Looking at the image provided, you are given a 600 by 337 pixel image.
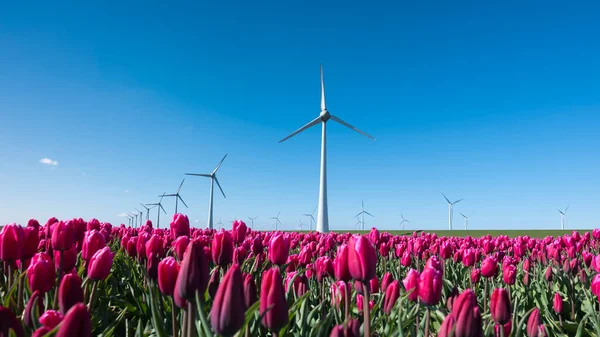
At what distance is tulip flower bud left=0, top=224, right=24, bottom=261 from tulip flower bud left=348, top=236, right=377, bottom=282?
321cm

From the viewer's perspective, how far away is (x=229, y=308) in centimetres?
214

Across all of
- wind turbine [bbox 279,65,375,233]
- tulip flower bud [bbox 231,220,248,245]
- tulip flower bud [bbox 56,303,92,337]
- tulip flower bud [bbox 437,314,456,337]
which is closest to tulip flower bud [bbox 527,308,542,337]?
tulip flower bud [bbox 437,314,456,337]

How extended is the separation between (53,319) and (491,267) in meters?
4.90

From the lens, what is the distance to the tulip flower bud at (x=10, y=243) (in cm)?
382

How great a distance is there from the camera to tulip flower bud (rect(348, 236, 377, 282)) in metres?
2.88

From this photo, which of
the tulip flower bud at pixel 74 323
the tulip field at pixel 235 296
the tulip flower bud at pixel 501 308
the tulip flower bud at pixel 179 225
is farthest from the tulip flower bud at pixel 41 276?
the tulip flower bud at pixel 501 308

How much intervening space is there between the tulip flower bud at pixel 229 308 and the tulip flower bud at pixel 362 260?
3.38 ft

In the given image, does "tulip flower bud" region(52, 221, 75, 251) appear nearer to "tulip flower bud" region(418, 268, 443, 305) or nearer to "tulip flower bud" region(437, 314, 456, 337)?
"tulip flower bud" region(418, 268, 443, 305)

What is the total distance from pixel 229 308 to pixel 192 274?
0.48m

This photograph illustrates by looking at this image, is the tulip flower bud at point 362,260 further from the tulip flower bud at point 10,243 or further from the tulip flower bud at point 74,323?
the tulip flower bud at point 10,243

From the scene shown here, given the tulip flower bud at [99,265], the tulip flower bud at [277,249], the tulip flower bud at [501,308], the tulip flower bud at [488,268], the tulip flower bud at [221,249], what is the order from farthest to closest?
the tulip flower bud at [488,268] → the tulip flower bud at [277,249] → the tulip flower bud at [221,249] → the tulip flower bud at [99,265] → the tulip flower bud at [501,308]

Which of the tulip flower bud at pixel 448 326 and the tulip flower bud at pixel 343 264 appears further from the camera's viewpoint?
the tulip flower bud at pixel 343 264

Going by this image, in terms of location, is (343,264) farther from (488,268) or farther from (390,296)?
(488,268)

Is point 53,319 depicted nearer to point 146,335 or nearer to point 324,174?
point 146,335
